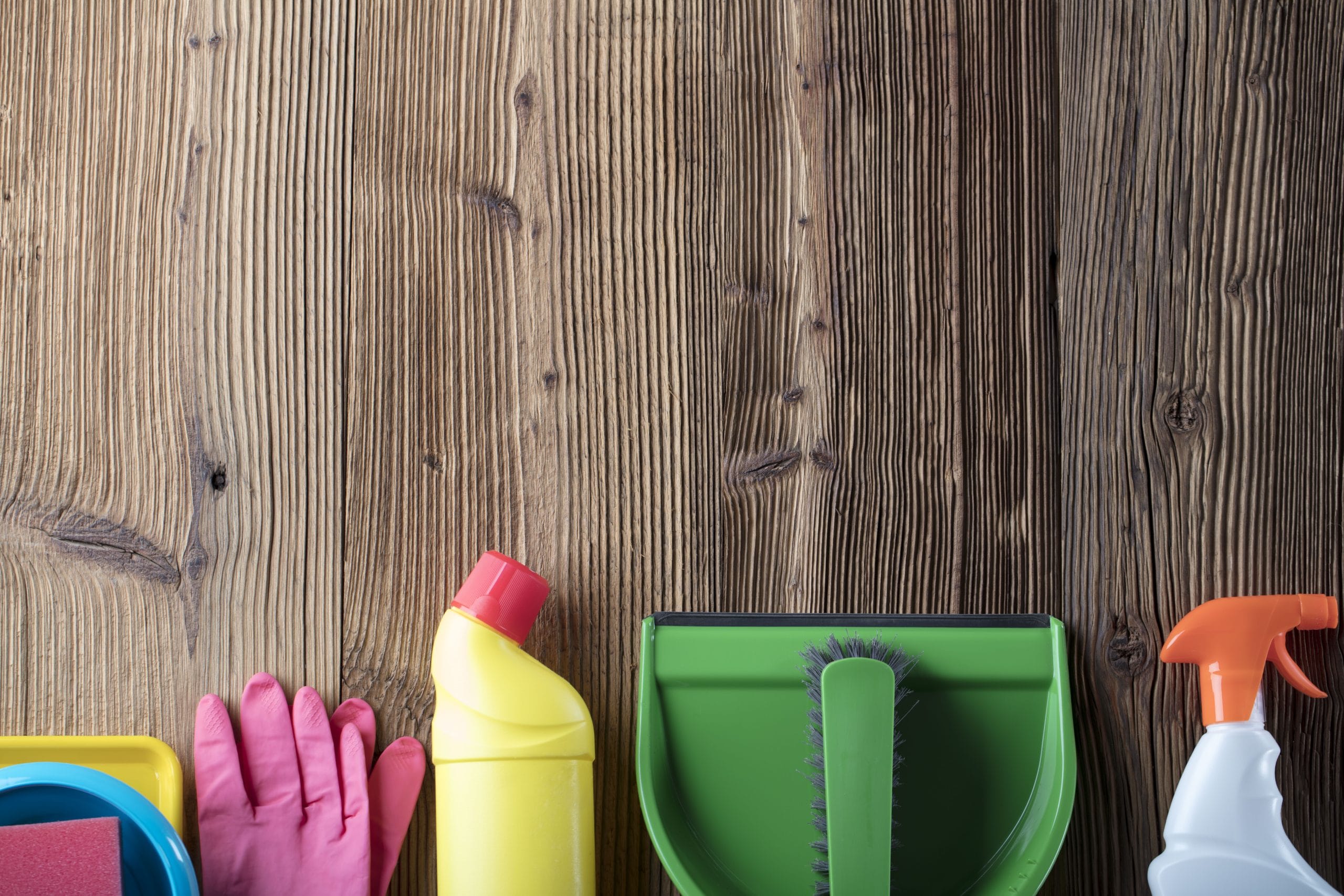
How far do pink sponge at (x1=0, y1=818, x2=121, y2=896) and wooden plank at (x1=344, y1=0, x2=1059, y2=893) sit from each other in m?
0.20

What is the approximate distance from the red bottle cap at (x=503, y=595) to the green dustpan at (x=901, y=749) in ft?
0.32

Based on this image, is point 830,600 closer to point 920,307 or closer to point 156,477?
point 920,307

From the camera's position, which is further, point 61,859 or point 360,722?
point 360,722

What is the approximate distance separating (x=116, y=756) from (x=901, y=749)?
0.64 meters

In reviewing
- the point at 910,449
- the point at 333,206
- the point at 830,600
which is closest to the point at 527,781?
the point at 830,600

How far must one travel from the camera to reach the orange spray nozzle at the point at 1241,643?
0.63 metres

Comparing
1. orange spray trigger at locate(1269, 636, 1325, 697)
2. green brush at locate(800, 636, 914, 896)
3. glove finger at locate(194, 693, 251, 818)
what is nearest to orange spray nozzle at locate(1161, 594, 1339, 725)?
orange spray trigger at locate(1269, 636, 1325, 697)

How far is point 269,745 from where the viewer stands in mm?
683

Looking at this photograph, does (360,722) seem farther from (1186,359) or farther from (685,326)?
(1186,359)

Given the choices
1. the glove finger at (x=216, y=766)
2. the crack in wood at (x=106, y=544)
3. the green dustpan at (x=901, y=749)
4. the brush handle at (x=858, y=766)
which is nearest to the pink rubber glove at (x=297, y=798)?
the glove finger at (x=216, y=766)

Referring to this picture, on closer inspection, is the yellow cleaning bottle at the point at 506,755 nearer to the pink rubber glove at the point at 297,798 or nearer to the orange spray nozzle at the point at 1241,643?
the pink rubber glove at the point at 297,798

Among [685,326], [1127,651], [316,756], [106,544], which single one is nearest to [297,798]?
[316,756]

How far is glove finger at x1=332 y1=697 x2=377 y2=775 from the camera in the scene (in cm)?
69

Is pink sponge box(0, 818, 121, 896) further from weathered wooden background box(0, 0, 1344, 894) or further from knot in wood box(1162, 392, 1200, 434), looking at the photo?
knot in wood box(1162, 392, 1200, 434)
